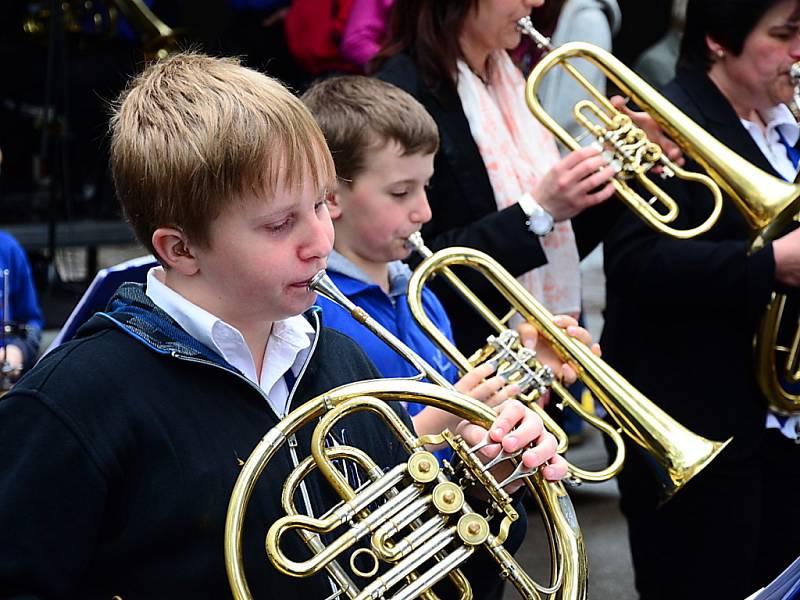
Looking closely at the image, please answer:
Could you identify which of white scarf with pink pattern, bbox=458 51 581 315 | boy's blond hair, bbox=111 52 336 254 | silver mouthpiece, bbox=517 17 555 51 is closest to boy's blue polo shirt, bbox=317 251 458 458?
white scarf with pink pattern, bbox=458 51 581 315

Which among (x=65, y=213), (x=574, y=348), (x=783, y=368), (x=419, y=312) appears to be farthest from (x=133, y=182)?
(x=65, y=213)

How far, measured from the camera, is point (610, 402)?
2373mm

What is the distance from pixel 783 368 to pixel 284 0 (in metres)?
3.43

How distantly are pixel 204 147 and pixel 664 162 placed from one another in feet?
4.69

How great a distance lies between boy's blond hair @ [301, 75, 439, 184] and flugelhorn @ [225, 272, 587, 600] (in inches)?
27.1

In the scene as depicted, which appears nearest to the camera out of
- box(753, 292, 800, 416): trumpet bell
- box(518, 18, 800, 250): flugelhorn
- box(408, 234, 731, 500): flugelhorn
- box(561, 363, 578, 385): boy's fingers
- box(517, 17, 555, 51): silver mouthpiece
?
box(408, 234, 731, 500): flugelhorn

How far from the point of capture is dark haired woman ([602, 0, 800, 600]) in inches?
104

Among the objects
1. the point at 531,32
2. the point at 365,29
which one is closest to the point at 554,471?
the point at 531,32

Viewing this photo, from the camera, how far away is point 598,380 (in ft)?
7.75

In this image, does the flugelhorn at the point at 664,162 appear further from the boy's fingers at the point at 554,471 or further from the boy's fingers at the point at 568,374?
the boy's fingers at the point at 554,471

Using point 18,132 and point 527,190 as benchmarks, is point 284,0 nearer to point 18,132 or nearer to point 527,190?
point 18,132

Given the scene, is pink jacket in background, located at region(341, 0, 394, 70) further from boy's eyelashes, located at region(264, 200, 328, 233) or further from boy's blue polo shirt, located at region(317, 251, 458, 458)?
boy's eyelashes, located at region(264, 200, 328, 233)

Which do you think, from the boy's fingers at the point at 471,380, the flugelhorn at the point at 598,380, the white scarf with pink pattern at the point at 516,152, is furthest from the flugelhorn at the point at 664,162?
the boy's fingers at the point at 471,380

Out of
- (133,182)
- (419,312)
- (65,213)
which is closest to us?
(133,182)
